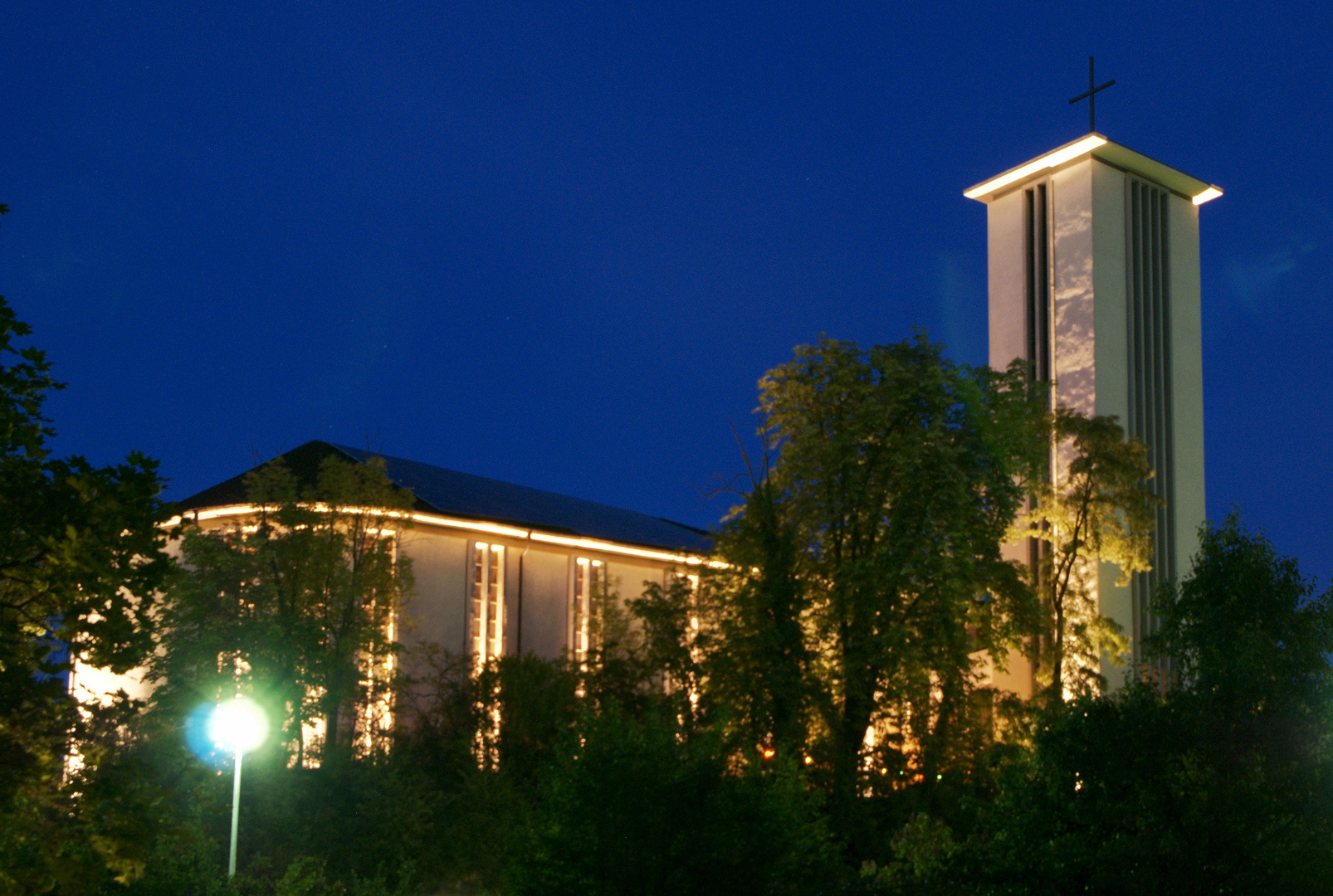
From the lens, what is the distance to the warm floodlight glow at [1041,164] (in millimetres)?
59594

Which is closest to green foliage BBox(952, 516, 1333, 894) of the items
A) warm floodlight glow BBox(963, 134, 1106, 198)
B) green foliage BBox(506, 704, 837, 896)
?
green foliage BBox(506, 704, 837, 896)

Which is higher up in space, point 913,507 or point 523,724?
point 913,507

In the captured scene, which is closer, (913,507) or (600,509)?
(913,507)

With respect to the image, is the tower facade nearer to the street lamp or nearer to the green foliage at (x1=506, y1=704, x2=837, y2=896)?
the street lamp

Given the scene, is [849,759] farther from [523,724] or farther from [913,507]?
[523,724]

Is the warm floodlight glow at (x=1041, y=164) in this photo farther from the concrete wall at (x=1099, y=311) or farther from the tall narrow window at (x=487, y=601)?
the tall narrow window at (x=487, y=601)

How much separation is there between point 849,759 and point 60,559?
87.3ft

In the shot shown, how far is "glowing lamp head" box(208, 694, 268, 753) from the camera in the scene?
37.8m

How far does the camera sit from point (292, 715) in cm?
3938

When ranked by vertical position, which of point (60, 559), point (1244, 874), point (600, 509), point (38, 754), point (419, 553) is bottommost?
point (1244, 874)

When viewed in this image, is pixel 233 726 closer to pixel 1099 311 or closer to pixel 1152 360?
pixel 1099 311

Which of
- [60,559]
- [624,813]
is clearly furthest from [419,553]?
[60,559]

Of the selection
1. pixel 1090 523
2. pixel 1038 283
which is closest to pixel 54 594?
pixel 1090 523

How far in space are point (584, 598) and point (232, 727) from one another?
14.9 metres
